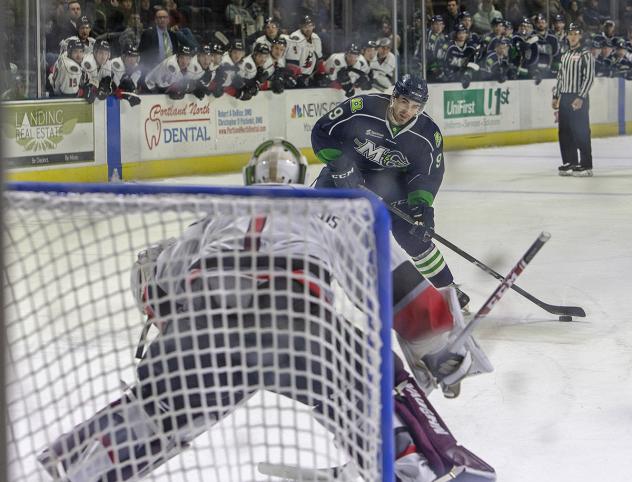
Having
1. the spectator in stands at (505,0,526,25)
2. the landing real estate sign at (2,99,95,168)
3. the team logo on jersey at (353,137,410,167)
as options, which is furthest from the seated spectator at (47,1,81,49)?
the spectator in stands at (505,0,526,25)

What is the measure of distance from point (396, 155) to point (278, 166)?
2367 mm

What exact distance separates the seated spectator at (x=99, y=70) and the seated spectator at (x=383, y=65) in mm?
3605

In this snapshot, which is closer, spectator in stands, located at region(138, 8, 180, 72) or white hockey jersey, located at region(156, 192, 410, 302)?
white hockey jersey, located at region(156, 192, 410, 302)

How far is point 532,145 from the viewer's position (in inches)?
555

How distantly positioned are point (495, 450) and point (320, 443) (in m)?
0.46

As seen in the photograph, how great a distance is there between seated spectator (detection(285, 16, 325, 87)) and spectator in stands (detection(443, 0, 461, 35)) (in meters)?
2.34

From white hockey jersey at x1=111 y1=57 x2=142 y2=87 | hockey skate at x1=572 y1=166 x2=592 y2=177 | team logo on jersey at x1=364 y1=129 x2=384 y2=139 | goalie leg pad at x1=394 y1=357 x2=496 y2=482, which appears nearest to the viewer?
goalie leg pad at x1=394 y1=357 x2=496 y2=482

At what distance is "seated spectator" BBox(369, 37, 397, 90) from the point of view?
12.7m

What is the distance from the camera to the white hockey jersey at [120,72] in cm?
1001

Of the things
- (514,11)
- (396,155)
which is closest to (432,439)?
(396,155)

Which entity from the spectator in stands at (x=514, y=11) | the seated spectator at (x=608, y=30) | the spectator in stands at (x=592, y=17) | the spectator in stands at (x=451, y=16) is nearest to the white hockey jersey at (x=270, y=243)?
the spectator in stands at (x=451, y=16)

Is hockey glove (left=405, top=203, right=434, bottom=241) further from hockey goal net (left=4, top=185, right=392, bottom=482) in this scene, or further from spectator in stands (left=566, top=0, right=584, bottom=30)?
spectator in stands (left=566, top=0, right=584, bottom=30)

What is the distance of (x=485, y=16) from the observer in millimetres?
15086

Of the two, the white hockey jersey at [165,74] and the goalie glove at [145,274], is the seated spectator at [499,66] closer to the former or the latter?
the white hockey jersey at [165,74]
